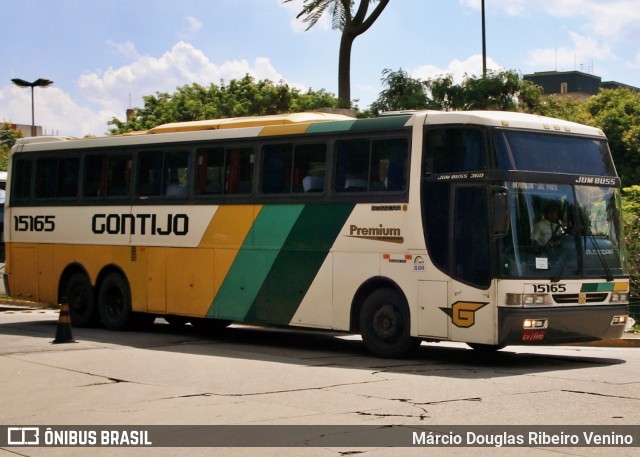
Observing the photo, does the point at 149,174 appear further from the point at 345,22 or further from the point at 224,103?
the point at 224,103

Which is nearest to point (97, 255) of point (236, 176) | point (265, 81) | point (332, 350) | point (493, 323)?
point (236, 176)

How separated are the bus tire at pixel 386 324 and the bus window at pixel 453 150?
1.97 metres

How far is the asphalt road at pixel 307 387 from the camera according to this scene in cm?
1066

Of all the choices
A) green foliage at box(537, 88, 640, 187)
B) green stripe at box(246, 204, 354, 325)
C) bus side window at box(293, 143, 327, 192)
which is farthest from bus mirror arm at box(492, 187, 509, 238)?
green foliage at box(537, 88, 640, 187)

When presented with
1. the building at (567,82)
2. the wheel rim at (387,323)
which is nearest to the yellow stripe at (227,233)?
the wheel rim at (387,323)

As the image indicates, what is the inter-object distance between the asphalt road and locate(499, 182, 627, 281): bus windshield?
1.36 meters

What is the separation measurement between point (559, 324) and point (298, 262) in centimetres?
459

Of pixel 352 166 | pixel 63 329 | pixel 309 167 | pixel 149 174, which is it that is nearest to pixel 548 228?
pixel 352 166

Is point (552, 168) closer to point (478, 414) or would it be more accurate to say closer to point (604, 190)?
point (604, 190)

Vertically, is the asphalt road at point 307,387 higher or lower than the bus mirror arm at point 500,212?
lower

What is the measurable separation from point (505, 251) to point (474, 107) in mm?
24154

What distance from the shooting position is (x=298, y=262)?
18.0 m

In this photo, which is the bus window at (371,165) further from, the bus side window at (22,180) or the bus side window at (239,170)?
the bus side window at (22,180)

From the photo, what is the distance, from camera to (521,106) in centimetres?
3944
